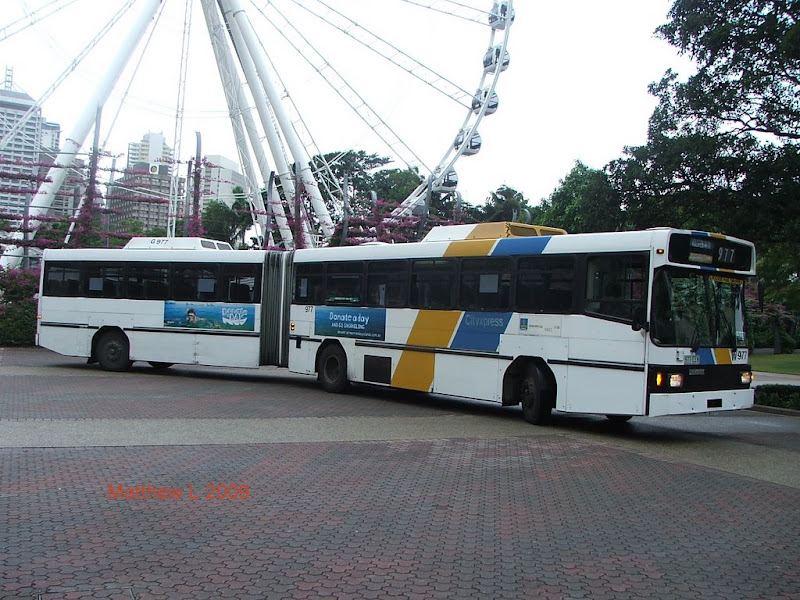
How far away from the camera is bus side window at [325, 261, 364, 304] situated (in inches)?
625

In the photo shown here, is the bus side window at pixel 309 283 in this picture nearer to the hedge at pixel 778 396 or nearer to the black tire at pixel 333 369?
the black tire at pixel 333 369

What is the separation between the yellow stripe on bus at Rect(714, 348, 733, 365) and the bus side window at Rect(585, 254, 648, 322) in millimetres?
1456

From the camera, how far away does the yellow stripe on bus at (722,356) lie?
11477 millimetres

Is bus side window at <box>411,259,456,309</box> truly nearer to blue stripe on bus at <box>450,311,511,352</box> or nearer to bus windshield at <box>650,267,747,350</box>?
blue stripe on bus at <box>450,311,511,352</box>

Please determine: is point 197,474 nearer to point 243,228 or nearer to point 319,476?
point 319,476

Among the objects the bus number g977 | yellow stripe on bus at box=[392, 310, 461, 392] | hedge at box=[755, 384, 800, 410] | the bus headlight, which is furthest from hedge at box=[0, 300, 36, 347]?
the bus number g977

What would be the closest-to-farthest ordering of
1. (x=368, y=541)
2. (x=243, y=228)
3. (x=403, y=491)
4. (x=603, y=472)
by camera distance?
1. (x=368, y=541)
2. (x=403, y=491)
3. (x=603, y=472)
4. (x=243, y=228)

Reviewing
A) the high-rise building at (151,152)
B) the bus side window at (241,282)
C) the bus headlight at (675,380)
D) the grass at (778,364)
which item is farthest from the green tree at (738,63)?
the high-rise building at (151,152)

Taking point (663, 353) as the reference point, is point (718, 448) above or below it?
below

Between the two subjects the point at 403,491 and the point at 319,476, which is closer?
the point at 403,491

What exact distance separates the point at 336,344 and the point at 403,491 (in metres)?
8.76

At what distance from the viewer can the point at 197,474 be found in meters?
8.01

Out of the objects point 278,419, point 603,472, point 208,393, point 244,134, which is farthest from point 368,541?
point 244,134

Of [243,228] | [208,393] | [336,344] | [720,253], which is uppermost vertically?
[243,228]
